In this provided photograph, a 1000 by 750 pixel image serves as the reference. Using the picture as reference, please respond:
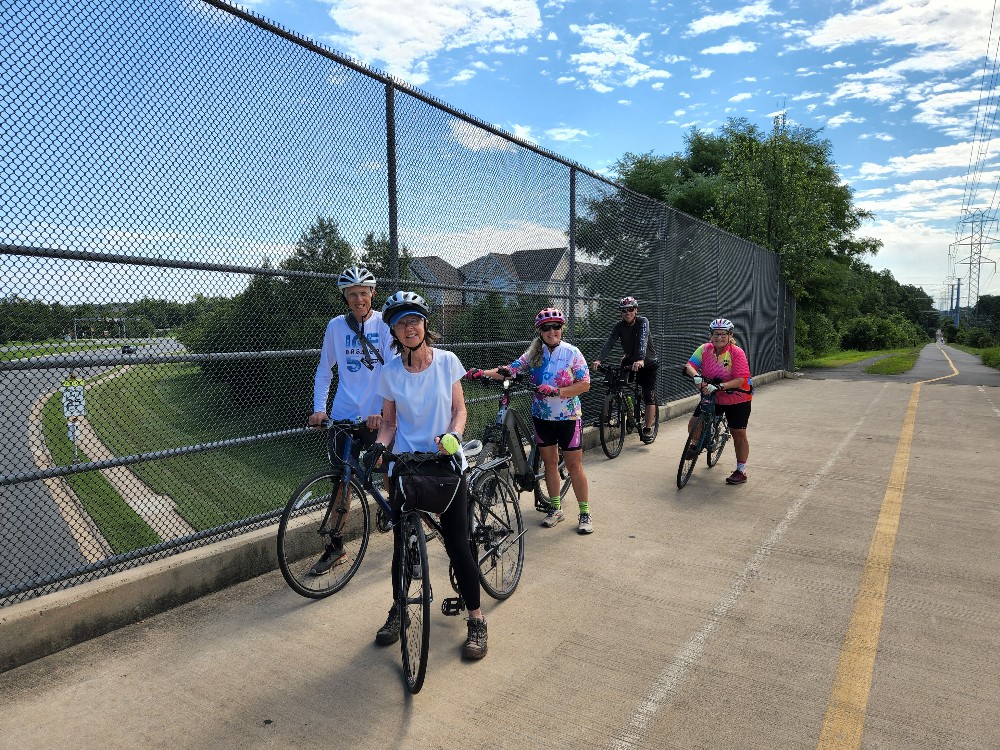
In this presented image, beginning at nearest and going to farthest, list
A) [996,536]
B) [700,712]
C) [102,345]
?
[700,712]
[102,345]
[996,536]

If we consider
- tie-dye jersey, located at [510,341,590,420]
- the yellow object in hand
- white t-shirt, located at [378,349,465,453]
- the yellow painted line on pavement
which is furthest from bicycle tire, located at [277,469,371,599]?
the yellow painted line on pavement

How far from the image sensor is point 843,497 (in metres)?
6.92

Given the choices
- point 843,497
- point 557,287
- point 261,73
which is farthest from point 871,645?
point 557,287

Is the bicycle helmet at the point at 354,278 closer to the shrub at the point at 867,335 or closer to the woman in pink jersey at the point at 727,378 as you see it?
the woman in pink jersey at the point at 727,378

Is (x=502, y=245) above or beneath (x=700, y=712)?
above

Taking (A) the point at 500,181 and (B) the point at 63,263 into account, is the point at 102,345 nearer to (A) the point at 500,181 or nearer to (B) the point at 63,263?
(B) the point at 63,263

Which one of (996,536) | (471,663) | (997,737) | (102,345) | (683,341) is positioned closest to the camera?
(997,737)

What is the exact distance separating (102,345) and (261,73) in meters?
2.20

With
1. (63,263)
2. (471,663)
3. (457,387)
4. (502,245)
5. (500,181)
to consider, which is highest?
(500,181)

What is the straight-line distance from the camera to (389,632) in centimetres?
386

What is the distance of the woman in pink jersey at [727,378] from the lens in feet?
24.2

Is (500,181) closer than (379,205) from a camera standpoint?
No

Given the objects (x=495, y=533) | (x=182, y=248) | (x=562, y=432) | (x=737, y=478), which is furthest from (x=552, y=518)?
(x=182, y=248)

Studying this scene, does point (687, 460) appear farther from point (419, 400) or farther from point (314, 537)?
point (419, 400)
